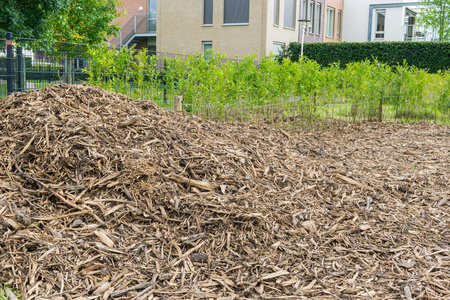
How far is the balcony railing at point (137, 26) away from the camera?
89.4ft

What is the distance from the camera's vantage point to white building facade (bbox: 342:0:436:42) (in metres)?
30.9

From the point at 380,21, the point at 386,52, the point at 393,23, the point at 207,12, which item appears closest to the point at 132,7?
the point at 207,12

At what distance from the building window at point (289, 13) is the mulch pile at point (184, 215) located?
1984cm

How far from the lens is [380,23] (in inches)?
1246

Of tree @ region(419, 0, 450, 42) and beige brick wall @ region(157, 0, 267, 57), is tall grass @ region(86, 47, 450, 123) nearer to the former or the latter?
beige brick wall @ region(157, 0, 267, 57)

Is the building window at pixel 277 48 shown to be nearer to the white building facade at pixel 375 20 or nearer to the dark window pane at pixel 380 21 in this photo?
the white building facade at pixel 375 20

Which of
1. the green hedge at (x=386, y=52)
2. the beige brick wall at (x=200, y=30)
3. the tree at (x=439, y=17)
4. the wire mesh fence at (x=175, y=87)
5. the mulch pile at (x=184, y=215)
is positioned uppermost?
the tree at (x=439, y=17)

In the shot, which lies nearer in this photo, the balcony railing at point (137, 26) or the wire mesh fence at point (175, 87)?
the wire mesh fence at point (175, 87)

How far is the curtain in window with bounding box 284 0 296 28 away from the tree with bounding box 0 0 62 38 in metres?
12.2

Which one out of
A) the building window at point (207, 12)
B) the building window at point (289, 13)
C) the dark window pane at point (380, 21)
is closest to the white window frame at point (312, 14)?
the building window at point (289, 13)

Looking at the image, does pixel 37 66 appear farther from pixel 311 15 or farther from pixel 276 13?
pixel 311 15

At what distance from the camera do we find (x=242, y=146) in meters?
4.94

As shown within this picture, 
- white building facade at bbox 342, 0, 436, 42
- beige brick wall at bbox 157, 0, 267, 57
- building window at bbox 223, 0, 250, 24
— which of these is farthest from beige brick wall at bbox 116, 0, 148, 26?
white building facade at bbox 342, 0, 436, 42

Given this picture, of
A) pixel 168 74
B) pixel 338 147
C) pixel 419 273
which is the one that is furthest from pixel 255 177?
pixel 168 74
